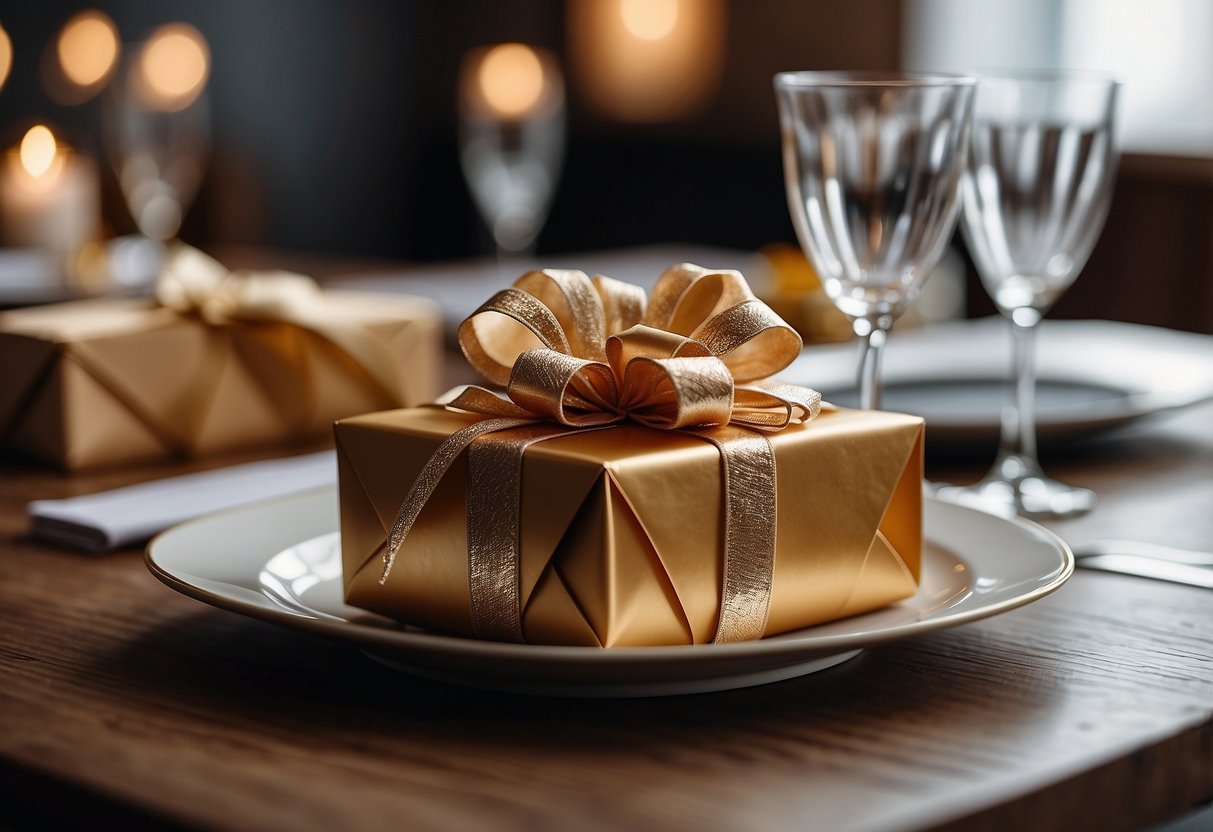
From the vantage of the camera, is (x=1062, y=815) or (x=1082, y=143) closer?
(x=1062, y=815)

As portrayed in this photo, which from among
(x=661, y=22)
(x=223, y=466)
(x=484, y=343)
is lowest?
(x=223, y=466)

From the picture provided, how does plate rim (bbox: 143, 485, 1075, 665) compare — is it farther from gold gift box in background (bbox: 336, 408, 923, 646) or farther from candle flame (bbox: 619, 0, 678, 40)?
candle flame (bbox: 619, 0, 678, 40)

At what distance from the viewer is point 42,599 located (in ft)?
2.04

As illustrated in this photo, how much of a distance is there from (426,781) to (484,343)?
0.20 meters

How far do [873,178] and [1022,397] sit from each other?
21 centimetres

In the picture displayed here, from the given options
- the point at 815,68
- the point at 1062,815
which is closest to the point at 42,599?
the point at 1062,815

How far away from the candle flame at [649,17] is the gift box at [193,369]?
3.85 m

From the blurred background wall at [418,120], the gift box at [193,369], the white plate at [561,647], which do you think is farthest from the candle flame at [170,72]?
the blurred background wall at [418,120]

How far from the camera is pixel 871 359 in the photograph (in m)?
0.70

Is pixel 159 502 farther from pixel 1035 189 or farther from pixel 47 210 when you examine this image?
pixel 47 210

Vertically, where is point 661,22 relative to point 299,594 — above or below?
above

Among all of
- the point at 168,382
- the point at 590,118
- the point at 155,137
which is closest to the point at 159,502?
the point at 168,382

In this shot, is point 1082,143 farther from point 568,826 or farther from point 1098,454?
point 568,826

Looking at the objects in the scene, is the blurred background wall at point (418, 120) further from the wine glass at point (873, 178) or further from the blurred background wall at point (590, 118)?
the wine glass at point (873, 178)
